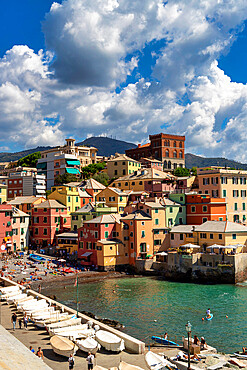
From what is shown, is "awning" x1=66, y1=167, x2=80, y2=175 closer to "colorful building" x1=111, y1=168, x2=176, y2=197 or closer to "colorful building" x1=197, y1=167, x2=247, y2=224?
"colorful building" x1=111, y1=168, x2=176, y2=197

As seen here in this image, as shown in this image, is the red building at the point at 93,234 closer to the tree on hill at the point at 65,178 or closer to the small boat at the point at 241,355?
the small boat at the point at 241,355

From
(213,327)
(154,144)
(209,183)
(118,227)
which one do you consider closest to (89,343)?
(213,327)

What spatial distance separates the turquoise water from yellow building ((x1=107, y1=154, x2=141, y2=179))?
180ft

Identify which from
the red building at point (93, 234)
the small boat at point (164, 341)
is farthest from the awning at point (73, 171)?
the small boat at point (164, 341)

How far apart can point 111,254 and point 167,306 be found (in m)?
24.3

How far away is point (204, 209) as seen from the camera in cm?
7269

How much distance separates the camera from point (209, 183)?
81.4 m

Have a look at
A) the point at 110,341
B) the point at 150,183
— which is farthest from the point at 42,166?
the point at 110,341

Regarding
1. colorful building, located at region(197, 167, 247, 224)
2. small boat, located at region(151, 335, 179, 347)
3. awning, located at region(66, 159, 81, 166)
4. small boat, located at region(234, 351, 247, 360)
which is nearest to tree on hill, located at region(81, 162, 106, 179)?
awning, located at region(66, 159, 81, 166)

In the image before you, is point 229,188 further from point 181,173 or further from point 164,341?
Answer: point 164,341

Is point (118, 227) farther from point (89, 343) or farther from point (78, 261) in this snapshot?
point (89, 343)

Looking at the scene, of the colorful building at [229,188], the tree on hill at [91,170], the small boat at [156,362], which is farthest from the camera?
the tree on hill at [91,170]

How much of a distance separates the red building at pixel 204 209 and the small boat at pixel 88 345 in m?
49.8

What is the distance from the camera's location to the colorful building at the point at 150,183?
88.9 metres
